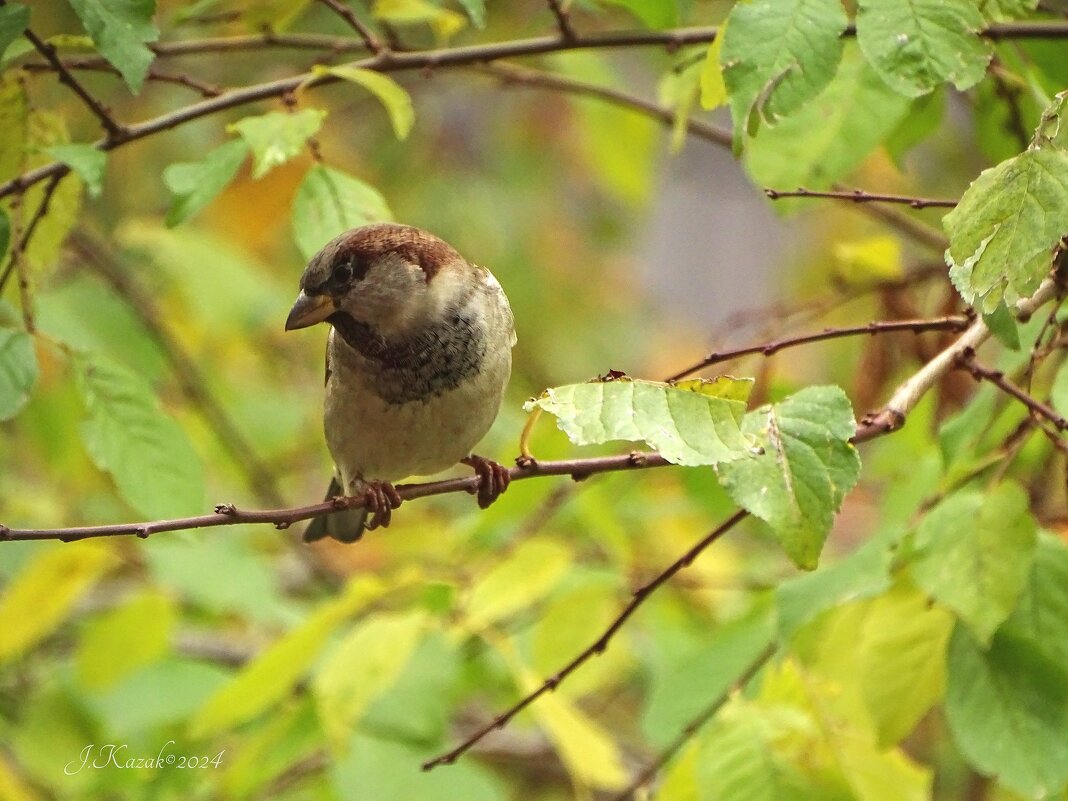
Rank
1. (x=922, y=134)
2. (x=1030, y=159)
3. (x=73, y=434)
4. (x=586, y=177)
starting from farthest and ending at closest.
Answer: (x=586, y=177) → (x=73, y=434) → (x=922, y=134) → (x=1030, y=159)

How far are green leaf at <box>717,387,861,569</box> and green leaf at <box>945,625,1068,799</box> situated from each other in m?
0.46

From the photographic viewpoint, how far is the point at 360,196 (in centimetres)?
179

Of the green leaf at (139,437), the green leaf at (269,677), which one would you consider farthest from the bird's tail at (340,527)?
the green leaf at (139,437)

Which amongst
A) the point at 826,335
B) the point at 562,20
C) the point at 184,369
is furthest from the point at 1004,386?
the point at 184,369

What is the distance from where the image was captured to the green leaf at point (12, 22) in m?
1.48

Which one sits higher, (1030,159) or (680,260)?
(1030,159)

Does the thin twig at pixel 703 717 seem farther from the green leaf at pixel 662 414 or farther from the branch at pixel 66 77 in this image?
the branch at pixel 66 77

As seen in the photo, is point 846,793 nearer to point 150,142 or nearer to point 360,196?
point 360,196

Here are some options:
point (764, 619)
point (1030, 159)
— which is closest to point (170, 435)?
point (764, 619)

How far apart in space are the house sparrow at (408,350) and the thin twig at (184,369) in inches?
42.7

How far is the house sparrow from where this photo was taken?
1988 millimetres

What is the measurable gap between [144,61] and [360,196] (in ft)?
1.25

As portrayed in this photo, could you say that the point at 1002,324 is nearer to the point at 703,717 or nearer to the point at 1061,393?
the point at 1061,393

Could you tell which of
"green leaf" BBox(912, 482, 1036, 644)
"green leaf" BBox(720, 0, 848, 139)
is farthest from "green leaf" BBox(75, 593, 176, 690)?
"green leaf" BBox(720, 0, 848, 139)
